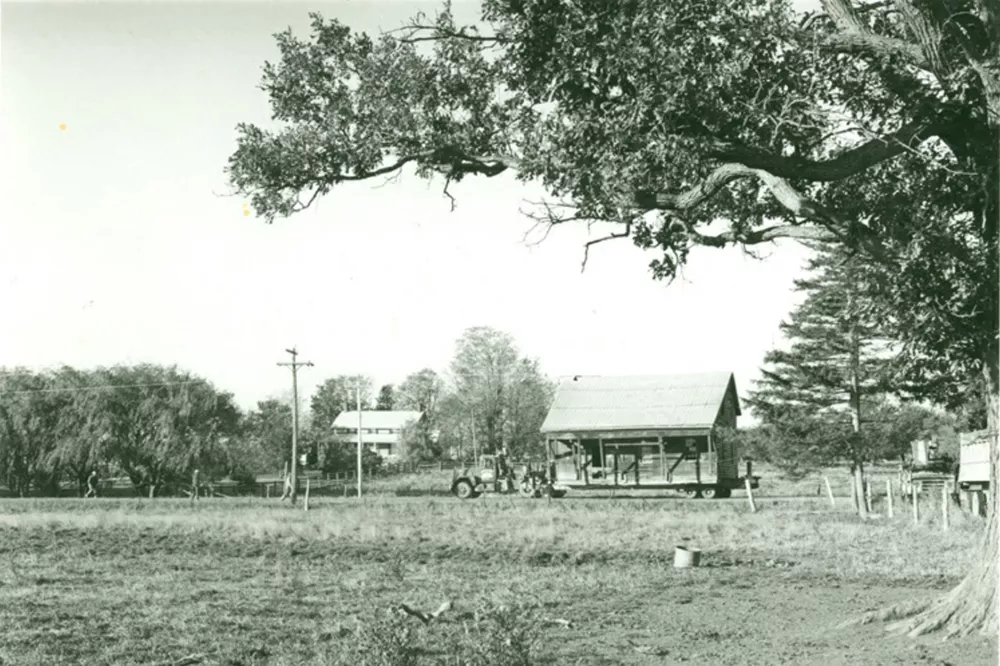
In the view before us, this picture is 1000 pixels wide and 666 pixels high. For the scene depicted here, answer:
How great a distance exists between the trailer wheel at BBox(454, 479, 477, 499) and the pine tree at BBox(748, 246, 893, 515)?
14672 mm

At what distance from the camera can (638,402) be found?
163 feet

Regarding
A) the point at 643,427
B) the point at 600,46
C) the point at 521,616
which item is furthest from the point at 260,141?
the point at 643,427

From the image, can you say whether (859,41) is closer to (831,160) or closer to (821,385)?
(831,160)

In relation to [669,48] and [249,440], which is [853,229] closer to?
[669,48]

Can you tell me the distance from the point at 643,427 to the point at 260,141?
38.7 meters

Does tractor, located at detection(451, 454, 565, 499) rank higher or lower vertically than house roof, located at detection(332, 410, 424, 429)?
lower

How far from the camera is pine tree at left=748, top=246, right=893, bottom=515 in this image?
34.4m

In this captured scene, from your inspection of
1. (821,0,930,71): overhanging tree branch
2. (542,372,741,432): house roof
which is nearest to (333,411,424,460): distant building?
(542,372,741,432): house roof

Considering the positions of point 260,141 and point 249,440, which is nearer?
point 260,141

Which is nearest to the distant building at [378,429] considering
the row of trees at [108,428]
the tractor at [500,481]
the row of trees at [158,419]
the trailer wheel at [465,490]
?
the row of trees at [158,419]

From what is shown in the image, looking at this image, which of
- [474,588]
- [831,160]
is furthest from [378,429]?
[831,160]

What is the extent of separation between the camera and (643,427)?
47.0 meters

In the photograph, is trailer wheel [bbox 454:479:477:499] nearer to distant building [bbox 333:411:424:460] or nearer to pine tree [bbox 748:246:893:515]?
pine tree [bbox 748:246:893:515]

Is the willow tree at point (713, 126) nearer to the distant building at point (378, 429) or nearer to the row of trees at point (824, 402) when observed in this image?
the row of trees at point (824, 402)
